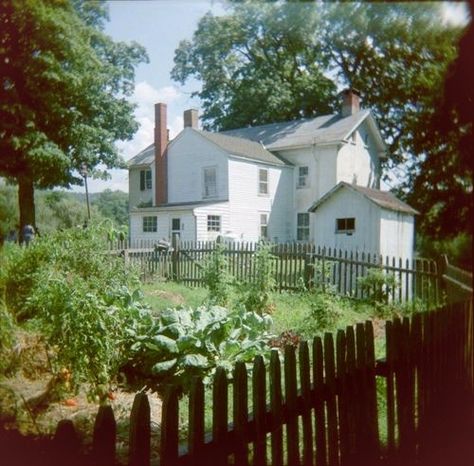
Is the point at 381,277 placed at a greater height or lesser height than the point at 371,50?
lesser

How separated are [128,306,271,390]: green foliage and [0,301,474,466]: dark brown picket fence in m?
0.65

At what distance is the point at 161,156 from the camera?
3.81 meters

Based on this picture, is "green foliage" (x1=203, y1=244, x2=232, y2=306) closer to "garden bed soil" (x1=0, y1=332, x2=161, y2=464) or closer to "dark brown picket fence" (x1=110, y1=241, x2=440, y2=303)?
"dark brown picket fence" (x1=110, y1=241, x2=440, y2=303)

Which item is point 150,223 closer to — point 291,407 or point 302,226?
point 302,226

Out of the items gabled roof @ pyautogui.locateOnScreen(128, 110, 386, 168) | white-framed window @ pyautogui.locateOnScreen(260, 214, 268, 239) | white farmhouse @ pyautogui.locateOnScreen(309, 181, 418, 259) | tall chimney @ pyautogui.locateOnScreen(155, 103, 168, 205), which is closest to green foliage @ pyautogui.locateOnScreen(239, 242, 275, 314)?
white-framed window @ pyautogui.locateOnScreen(260, 214, 268, 239)

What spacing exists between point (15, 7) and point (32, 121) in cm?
64

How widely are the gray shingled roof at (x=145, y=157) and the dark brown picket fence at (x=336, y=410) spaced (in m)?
1.67

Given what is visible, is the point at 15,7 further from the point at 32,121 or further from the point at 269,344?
the point at 269,344

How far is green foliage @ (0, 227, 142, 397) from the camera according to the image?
9.98ft

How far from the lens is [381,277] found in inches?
167

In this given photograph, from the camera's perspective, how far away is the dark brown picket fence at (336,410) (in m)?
1.46

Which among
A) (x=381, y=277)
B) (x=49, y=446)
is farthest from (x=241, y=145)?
(x=49, y=446)

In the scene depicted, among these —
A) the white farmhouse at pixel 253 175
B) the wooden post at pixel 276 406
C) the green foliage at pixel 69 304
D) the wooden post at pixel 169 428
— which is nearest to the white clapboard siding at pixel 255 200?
the white farmhouse at pixel 253 175

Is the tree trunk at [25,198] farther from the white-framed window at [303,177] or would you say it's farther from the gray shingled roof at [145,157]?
the white-framed window at [303,177]
